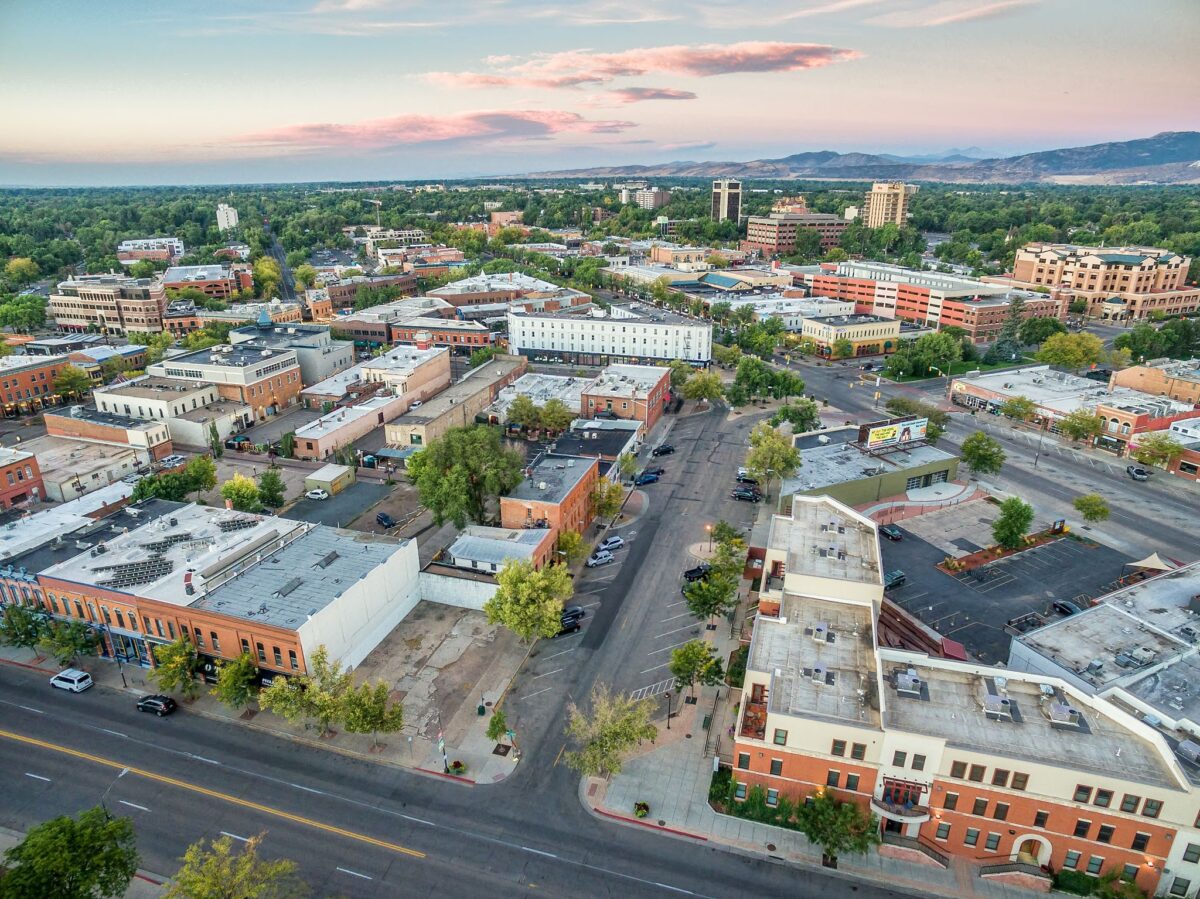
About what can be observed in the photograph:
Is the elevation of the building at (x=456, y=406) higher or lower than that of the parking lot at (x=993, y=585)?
higher

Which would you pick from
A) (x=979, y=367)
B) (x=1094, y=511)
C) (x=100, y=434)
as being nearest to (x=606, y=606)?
(x=1094, y=511)

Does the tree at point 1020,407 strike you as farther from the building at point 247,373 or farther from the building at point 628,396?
the building at point 247,373

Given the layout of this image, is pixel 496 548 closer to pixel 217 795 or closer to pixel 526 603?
pixel 526 603

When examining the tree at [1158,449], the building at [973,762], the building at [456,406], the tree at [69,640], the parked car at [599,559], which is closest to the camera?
the building at [973,762]

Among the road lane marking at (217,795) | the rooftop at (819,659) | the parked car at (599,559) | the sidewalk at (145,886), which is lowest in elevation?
the sidewalk at (145,886)

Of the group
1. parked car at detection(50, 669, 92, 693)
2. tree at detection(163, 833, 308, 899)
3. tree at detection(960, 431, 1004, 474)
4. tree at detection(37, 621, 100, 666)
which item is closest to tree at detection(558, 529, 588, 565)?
tree at detection(163, 833, 308, 899)

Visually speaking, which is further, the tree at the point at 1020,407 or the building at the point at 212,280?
the building at the point at 212,280

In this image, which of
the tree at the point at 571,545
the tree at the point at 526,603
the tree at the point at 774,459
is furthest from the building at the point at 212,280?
the tree at the point at 526,603

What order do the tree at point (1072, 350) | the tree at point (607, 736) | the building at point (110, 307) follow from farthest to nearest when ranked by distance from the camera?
1. the building at point (110, 307)
2. the tree at point (1072, 350)
3. the tree at point (607, 736)
